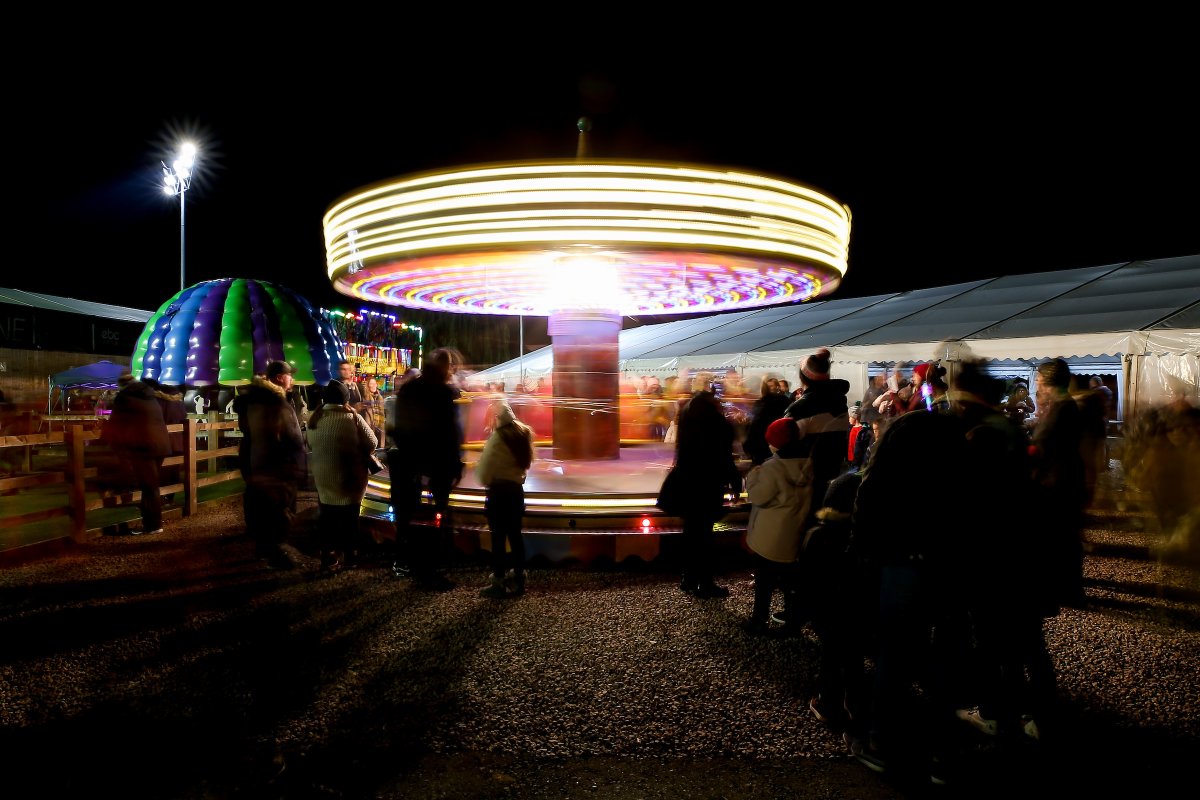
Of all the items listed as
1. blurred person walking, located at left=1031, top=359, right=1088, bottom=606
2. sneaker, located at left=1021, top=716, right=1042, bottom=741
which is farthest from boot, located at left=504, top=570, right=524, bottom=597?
blurred person walking, located at left=1031, top=359, right=1088, bottom=606

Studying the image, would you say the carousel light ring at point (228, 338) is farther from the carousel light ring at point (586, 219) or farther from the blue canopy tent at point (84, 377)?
the carousel light ring at point (586, 219)

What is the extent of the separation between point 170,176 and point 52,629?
71.9 ft

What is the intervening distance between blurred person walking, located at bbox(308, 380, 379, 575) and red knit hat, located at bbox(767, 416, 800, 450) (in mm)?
3459

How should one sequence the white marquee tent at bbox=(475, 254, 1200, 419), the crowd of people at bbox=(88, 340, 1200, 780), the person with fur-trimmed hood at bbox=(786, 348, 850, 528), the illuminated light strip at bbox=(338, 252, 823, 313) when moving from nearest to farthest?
the crowd of people at bbox=(88, 340, 1200, 780) → the person with fur-trimmed hood at bbox=(786, 348, 850, 528) → the illuminated light strip at bbox=(338, 252, 823, 313) → the white marquee tent at bbox=(475, 254, 1200, 419)

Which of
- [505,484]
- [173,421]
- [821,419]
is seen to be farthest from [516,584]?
[173,421]

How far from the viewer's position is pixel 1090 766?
9.69ft

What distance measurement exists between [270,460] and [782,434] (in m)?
4.24

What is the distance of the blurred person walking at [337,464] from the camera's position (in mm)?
5777

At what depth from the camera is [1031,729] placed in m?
3.23

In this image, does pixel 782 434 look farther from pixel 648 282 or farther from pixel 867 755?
pixel 648 282

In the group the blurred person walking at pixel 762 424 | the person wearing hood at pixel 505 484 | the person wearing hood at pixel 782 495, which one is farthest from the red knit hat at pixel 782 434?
the person wearing hood at pixel 505 484

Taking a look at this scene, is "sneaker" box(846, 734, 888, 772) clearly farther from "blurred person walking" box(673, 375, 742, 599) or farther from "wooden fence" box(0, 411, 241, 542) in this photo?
"wooden fence" box(0, 411, 241, 542)

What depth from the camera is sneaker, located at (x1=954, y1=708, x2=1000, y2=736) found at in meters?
3.25

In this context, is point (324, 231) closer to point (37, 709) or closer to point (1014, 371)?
point (37, 709)
